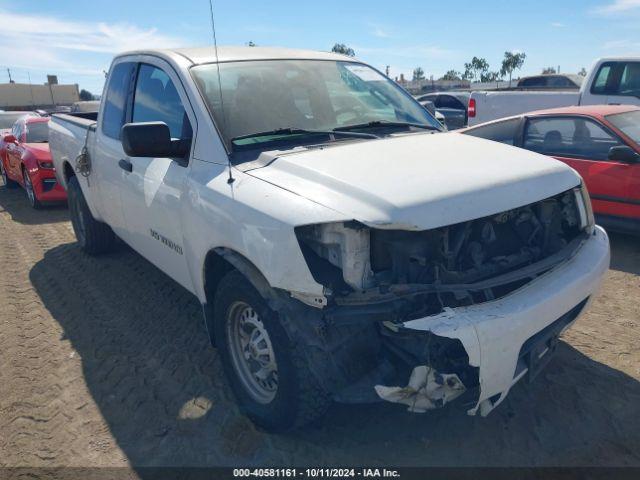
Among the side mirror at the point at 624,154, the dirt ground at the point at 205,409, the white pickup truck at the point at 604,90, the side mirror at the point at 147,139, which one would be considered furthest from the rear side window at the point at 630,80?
the side mirror at the point at 147,139

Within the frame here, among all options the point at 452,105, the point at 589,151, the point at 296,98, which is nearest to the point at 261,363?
the point at 296,98

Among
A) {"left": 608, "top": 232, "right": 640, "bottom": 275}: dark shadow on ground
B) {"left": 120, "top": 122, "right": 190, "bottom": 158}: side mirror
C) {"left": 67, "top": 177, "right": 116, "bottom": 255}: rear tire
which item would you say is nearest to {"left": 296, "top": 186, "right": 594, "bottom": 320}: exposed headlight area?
{"left": 120, "top": 122, "right": 190, "bottom": 158}: side mirror

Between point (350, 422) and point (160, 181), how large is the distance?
1927mm

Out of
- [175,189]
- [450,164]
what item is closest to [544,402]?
[450,164]

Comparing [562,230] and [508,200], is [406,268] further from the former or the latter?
[562,230]

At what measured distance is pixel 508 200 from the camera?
101 inches

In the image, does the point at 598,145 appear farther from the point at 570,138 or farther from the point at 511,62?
the point at 511,62

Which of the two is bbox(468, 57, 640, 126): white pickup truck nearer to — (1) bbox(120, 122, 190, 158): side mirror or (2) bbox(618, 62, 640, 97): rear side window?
(2) bbox(618, 62, 640, 97): rear side window

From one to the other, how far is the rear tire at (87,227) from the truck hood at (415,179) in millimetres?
3474

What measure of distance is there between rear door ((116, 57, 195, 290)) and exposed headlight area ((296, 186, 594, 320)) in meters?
1.21

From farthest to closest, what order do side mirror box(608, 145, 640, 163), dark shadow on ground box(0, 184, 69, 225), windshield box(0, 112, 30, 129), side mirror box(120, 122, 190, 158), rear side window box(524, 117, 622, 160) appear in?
windshield box(0, 112, 30, 129) → dark shadow on ground box(0, 184, 69, 225) → rear side window box(524, 117, 622, 160) → side mirror box(608, 145, 640, 163) → side mirror box(120, 122, 190, 158)

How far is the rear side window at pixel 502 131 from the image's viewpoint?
6500mm

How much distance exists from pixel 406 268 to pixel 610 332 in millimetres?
2332

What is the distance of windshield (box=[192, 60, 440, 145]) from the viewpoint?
3.21 meters
